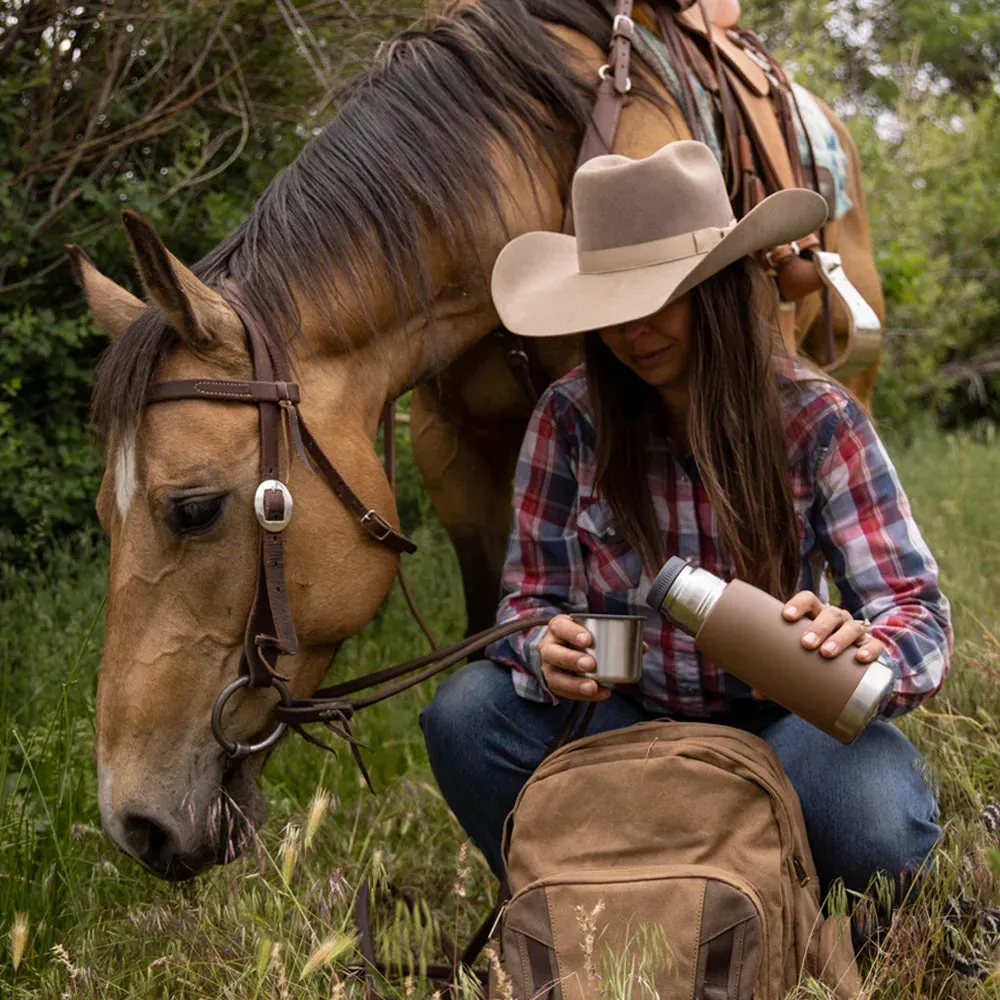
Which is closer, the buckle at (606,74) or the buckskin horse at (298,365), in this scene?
the buckskin horse at (298,365)

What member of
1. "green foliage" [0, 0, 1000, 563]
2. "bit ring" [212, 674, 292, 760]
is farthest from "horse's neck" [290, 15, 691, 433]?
"green foliage" [0, 0, 1000, 563]

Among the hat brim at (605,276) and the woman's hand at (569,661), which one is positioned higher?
the hat brim at (605,276)

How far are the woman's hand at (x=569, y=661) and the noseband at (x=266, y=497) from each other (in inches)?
18.8

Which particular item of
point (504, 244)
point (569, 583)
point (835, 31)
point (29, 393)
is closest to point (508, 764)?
point (569, 583)

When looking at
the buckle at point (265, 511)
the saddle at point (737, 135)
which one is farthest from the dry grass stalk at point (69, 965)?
the saddle at point (737, 135)

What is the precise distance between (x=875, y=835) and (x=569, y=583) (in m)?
0.74

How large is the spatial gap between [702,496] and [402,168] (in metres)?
0.92

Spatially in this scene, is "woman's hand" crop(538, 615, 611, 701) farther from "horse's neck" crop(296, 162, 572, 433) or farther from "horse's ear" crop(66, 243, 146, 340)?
"horse's ear" crop(66, 243, 146, 340)

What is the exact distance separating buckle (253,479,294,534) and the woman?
19.8 inches

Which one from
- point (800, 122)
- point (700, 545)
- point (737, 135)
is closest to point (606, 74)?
point (737, 135)

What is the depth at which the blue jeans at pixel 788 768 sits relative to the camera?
2100 millimetres

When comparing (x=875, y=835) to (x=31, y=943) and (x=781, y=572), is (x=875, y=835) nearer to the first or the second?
(x=781, y=572)

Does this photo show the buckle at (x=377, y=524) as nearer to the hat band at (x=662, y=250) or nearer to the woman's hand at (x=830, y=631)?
the hat band at (x=662, y=250)

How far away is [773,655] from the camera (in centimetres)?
179
